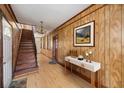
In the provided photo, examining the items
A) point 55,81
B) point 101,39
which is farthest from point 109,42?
point 55,81

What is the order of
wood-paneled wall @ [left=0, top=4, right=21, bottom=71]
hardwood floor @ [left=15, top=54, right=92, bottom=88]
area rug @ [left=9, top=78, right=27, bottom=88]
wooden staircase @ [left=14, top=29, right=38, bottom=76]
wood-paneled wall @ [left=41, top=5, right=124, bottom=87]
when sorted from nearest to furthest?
1. wood-paneled wall @ [left=41, top=5, right=124, bottom=87]
2. wood-paneled wall @ [left=0, top=4, right=21, bottom=71]
3. area rug @ [left=9, top=78, right=27, bottom=88]
4. hardwood floor @ [left=15, top=54, right=92, bottom=88]
5. wooden staircase @ [left=14, top=29, right=38, bottom=76]

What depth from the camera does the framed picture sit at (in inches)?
134

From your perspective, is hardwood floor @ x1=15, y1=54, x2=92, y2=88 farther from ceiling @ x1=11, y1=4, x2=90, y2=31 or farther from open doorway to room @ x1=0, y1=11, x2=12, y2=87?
ceiling @ x1=11, y1=4, x2=90, y2=31

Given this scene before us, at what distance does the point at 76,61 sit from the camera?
3.71 metres

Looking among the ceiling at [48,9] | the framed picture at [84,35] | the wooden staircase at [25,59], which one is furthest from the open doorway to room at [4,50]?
the framed picture at [84,35]

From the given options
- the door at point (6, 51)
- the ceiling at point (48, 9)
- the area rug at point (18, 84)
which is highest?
the ceiling at point (48, 9)

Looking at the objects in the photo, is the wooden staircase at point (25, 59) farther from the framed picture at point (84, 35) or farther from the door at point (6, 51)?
the framed picture at point (84, 35)

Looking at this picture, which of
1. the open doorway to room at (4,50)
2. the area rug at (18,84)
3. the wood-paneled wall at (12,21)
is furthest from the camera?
the area rug at (18,84)

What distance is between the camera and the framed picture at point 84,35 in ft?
11.2

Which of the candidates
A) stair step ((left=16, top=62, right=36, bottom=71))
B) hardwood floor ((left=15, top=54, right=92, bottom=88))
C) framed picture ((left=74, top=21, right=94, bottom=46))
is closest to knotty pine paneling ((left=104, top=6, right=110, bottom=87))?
framed picture ((left=74, top=21, right=94, bottom=46))

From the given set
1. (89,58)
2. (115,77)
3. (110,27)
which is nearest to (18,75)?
(89,58)
